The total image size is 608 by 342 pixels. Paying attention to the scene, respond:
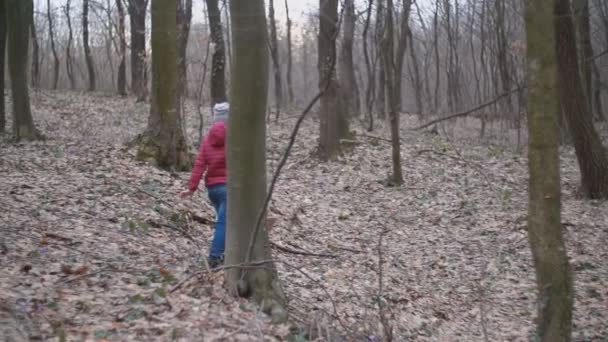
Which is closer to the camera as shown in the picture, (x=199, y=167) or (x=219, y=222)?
(x=219, y=222)

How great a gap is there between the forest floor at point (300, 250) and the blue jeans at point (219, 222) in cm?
18

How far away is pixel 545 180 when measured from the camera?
4844 mm

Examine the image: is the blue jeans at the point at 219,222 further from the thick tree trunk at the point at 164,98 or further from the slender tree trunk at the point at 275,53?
the slender tree trunk at the point at 275,53

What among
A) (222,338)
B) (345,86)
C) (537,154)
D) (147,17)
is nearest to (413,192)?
(345,86)

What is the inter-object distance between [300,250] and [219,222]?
2251 mm

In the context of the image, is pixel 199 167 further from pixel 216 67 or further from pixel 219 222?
pixel 216 67

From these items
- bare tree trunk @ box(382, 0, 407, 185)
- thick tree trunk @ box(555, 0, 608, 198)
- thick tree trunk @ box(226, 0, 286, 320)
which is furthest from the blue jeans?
thick tree trunk @ box(555, 0, 608, 198)

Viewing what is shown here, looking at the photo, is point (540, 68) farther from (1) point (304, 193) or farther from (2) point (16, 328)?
(1) point (304, 193)

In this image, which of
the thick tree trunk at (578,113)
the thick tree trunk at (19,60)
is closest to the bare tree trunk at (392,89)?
the thick tree trunk at (578,113)

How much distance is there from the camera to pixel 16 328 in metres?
4.19

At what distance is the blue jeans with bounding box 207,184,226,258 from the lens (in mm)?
6145

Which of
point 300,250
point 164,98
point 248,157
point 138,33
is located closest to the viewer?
point 248,157

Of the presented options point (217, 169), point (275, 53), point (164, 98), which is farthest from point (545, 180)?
point (275, 53)

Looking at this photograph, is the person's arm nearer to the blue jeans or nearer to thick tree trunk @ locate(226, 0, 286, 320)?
the blue jeans
